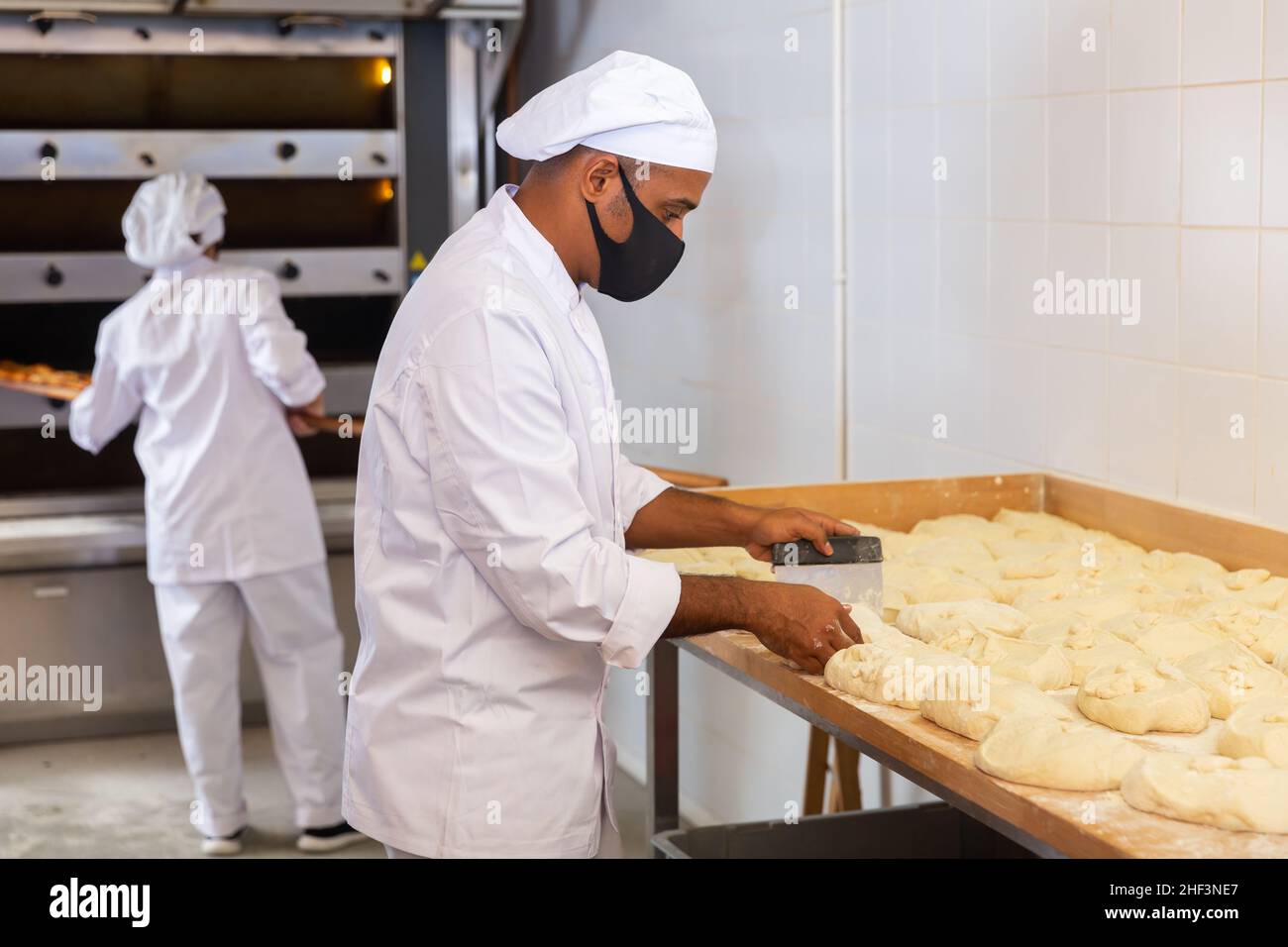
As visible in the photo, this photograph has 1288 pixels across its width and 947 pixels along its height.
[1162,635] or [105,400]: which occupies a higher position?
[105,400]

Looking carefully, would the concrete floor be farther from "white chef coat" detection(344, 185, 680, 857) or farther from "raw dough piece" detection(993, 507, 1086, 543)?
"white chef coat" detection(344, 185, 680, 857)

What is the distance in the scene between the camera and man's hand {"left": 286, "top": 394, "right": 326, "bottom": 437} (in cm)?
382

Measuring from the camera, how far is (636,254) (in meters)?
1.75

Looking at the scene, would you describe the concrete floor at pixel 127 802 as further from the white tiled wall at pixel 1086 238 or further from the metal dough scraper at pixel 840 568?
the metal dough scraper at pixel 840 568

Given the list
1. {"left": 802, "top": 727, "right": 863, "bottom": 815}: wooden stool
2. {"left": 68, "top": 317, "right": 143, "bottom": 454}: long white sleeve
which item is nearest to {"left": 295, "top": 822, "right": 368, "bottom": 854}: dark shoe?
{"left": 68, "top": 317, "right": 143, "bottom": 454}: long white sleeve

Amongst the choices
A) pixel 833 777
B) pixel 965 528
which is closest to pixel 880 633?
pixel 965 528

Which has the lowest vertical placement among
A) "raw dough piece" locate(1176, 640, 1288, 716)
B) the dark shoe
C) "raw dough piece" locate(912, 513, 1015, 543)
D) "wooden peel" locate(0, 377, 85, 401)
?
the dark shoe

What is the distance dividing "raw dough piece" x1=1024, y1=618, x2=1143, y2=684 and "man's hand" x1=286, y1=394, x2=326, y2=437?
246cm

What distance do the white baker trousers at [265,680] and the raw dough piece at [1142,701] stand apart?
105 inches

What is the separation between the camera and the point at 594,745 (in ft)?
5.81

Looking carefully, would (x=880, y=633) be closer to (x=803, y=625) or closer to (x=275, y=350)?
(x=803, y=625)

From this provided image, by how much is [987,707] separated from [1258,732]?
26cm

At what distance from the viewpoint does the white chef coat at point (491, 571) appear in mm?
1559

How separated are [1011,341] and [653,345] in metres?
1.64
